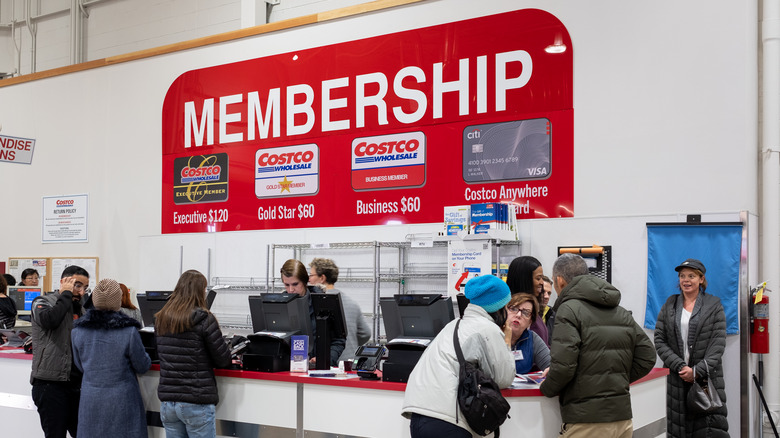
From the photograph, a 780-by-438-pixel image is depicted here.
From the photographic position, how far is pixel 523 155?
6.40m

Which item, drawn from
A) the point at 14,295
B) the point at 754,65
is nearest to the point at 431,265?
the point at 754,65

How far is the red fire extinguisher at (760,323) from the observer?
542 centimetres

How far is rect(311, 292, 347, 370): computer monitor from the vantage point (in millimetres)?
4727

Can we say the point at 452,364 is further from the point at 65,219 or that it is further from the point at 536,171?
the point at 65,219

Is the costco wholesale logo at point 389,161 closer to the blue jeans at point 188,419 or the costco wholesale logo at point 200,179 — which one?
the costco wholesale logo at point 200,179

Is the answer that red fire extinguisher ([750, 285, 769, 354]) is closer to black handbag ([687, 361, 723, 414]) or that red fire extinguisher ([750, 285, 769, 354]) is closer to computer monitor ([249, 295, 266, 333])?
black handbag ([687, 361, 723, 414])

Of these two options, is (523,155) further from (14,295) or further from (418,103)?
(14,295)

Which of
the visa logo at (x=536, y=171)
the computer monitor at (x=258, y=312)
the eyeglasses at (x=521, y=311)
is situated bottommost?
the computer monitor at (x=258, y=312)

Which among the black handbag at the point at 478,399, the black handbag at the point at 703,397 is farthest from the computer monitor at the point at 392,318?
the black handbag at the point at 703,397

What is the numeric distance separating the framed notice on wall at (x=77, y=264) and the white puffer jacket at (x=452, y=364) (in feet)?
22.2

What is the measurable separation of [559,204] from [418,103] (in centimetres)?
165

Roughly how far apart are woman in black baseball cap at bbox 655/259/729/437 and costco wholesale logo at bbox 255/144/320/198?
3.57 m

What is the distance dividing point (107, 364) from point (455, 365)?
247 cm

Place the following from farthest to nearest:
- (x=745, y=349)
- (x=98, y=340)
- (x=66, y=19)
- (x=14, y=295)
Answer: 1. (x=66, y=19)
2. (x=14, y=295)
3. (x=745, y=349)
4. (x=98, y=340)
